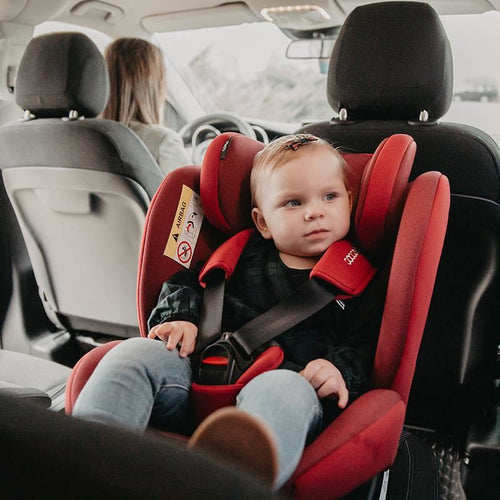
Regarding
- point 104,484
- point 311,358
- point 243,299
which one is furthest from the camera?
point 243,299

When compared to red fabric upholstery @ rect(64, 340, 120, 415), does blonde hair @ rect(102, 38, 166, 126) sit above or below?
above

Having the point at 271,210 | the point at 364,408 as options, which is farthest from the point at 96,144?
the point at 364,408

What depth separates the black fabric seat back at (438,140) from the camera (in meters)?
1.58

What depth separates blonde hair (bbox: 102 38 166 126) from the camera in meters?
2.70

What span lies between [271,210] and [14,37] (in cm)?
199

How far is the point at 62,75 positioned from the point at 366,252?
125 cm

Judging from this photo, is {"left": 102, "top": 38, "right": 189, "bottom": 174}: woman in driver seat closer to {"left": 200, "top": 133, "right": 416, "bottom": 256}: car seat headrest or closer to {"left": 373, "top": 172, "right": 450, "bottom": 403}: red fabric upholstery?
{"left": 200, "top": 133, "right": 416, "bottom": 256}: car seat headrest

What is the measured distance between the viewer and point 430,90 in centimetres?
161

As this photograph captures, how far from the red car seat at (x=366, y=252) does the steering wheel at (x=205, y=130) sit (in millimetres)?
1450

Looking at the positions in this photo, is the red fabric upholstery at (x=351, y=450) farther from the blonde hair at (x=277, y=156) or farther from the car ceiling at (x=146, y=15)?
the car ceiling at (x=146, y=15)

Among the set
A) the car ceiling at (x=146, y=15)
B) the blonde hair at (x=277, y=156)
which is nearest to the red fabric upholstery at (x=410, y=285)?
the blonde hair at (x=277, y=156)

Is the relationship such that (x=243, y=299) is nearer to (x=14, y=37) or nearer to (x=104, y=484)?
(x=104, y=484)

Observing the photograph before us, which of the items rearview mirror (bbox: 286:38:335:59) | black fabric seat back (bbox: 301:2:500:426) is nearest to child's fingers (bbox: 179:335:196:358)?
black fabric seat back (bbox: 301:2:500:426)

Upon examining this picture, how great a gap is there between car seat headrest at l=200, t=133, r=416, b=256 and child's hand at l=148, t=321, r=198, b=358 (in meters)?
0.33
